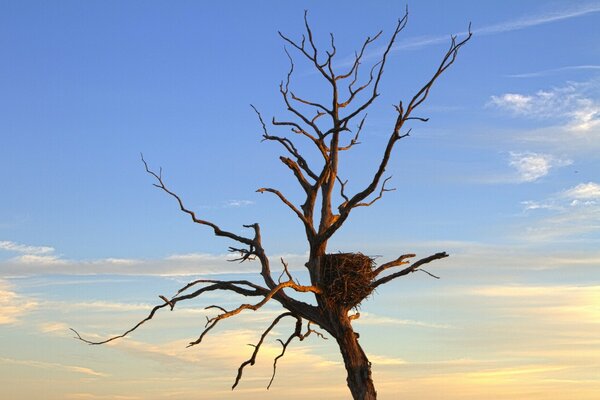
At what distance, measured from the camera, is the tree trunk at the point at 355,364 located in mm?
14562

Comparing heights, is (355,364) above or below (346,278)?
below

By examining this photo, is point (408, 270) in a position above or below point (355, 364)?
above

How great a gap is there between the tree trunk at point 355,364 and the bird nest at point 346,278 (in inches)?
15.8

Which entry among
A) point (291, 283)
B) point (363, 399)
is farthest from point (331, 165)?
point (363, 399)

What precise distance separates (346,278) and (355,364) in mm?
1469

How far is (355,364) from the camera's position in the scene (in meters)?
14.8

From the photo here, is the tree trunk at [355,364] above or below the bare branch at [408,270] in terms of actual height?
below

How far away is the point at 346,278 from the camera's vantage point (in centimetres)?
1473

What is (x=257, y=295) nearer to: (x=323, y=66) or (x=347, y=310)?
(x=347, y=310)

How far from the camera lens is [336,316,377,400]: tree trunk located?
14562 millimetres

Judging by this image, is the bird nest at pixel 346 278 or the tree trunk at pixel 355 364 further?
the bird nest at pixel 346 278

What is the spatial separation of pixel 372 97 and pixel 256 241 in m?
3.37

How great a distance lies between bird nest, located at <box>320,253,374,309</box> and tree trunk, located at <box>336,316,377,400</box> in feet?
1.32

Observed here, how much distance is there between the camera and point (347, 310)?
15.1 meters
